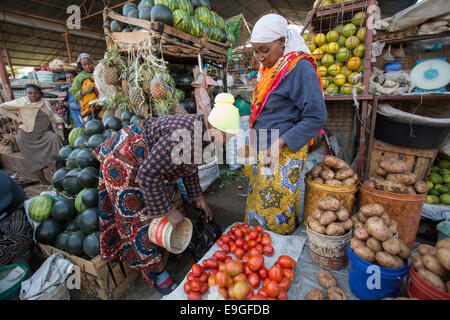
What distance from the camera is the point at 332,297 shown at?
48.3 inches

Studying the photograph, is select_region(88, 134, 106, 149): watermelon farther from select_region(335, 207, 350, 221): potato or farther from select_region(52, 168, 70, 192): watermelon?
select_region(335, 207, 350, 221): potato

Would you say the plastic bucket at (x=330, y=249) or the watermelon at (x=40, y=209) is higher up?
the plastic bucket at (x=330, y=249)

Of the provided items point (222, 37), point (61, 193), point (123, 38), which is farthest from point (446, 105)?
point (61, 193)

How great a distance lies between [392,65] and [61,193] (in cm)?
516

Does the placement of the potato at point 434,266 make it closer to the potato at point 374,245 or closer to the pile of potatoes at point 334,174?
the potato at point 374,245

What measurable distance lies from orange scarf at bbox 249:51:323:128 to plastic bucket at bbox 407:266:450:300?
1331 mm

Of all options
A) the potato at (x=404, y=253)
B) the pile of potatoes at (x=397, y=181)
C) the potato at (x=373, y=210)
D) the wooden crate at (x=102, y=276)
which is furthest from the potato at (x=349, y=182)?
the wooden crate at (x=102, y=276)

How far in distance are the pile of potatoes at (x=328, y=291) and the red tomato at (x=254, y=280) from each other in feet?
1.06

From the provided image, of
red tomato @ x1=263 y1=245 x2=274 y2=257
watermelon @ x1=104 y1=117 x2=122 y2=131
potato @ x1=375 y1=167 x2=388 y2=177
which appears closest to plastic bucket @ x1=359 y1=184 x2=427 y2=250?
potato @ x1=375 y1=167 x2=388 y2=177

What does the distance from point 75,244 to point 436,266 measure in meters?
2.99

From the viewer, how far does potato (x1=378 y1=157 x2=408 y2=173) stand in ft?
5.66

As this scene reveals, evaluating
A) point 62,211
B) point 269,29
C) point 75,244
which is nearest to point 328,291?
point 269,29

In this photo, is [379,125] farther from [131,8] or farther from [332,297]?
[131,8]

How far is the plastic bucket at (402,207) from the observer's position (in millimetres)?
1651
